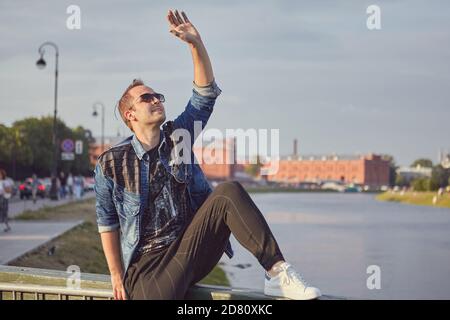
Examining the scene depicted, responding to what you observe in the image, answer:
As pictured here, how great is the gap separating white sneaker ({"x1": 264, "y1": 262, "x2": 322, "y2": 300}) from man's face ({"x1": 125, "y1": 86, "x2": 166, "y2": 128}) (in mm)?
886

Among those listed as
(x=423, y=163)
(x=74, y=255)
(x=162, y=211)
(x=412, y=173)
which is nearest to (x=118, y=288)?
(x=162, y=211)

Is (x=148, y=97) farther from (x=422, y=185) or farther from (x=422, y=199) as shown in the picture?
(x=422, y=185)

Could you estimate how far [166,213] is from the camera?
3355mm

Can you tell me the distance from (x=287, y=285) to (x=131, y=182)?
2.76ft

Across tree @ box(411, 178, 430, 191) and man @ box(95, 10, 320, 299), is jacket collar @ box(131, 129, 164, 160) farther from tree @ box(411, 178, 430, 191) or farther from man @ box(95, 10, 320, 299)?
tree @ box(411, 178, 430, 191)

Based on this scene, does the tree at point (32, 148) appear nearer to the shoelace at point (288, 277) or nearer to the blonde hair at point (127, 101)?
the blonde hair at point (127, 101)

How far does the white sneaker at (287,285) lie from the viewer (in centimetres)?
323

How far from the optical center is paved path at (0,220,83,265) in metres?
12.2

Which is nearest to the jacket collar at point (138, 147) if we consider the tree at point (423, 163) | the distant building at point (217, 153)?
the distant building at point (217, 153)

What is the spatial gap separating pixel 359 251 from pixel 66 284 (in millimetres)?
23198

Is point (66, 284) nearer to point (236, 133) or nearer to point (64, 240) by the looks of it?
point (236, 133)
